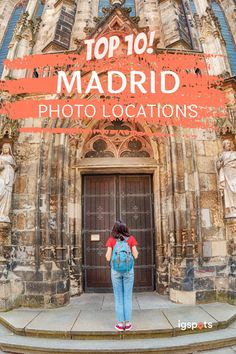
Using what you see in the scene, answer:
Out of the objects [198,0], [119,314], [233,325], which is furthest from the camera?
[198,0]

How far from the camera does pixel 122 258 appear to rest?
A: 147 inches

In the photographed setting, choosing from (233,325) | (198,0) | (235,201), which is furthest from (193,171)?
(198,0)

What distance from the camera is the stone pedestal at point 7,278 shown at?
16.9 feet

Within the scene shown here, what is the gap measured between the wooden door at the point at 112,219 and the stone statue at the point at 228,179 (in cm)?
170

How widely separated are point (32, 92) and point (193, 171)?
3.93 m

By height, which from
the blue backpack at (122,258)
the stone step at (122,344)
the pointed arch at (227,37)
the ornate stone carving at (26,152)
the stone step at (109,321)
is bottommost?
the stone step at (122,344)

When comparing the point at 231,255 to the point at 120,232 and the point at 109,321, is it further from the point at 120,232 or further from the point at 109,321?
the point at 120,232

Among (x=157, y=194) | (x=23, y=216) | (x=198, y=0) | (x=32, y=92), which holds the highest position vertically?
(x=198, y=0)

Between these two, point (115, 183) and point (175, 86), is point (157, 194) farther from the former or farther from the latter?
point (175, 86)

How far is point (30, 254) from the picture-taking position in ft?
18.1

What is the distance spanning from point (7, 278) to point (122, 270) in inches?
108

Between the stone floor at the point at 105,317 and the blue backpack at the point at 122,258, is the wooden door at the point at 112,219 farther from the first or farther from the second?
the blue backpack at the point at 122,258

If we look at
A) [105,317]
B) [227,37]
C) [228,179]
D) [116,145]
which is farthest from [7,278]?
[227,37]

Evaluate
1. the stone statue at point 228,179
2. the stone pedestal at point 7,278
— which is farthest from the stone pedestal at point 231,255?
the stone pedestal at point 7,278
